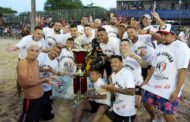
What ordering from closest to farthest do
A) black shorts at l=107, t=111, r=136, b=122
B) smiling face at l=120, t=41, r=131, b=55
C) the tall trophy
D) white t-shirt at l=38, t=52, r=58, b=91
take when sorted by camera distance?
black shorts at l=107, t=111, r=136, b=122
smiling face at l=120, t=41, r=131, b=55
the tall trophy
white t-shirt at l=38, t=52, r=58, b=91

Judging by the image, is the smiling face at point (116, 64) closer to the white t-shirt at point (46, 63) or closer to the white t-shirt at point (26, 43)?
the white t-shirt at point (46, 63)

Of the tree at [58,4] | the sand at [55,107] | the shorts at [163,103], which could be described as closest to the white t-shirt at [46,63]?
the sand at [55,107]

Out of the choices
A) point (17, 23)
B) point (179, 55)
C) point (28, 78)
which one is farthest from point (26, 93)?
point (17, 23)

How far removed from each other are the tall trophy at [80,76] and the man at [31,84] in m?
1.03

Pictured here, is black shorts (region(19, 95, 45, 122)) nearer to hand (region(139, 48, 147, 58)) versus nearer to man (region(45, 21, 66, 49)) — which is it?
hand (region(139, 48, 147, 58))

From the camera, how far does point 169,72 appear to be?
5191mm

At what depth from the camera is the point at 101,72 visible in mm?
6027

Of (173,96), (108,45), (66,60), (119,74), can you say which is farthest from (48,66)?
(173,96)

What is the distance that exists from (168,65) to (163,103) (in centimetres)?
61

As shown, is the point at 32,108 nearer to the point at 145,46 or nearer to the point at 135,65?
the point at 135,65

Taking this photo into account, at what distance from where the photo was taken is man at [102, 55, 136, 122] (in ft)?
17.0

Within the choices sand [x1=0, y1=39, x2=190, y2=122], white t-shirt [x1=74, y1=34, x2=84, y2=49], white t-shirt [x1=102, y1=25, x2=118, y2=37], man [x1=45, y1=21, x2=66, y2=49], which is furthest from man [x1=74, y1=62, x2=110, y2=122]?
man [x1=45, y1=21, x2=66, y2=49]

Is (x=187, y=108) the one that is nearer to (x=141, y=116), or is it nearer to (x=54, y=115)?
(x=141, y=116)

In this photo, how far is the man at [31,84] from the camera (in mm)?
4969
